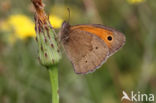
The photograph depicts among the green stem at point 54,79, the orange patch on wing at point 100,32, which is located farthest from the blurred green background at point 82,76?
the green stem at point 54,79

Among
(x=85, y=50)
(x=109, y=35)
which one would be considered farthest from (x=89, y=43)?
(x=109, y=35)

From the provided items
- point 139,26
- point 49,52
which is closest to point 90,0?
point 139,26

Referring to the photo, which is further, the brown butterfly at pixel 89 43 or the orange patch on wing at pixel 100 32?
the orange patch on wing at pixel 100 32

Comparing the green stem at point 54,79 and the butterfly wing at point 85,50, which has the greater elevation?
the butterfly wing at point 85,50

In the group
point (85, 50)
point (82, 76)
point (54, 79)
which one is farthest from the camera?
point (82, 76)

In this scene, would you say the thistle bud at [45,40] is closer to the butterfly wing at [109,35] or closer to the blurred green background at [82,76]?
the butterfly wing at [109,35]

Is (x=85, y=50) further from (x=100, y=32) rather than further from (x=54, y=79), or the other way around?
(x=54, y=79)

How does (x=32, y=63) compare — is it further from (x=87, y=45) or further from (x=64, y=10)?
(x=64, y=10)
